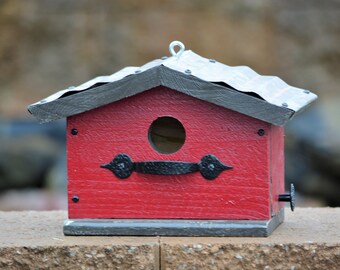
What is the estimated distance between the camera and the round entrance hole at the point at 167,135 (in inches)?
135

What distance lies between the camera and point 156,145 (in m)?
3.44

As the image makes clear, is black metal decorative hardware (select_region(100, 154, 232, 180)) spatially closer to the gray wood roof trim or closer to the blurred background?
the gray wood roof trim

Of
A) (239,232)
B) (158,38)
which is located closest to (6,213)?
(239,232)

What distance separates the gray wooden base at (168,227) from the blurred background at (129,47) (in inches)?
196

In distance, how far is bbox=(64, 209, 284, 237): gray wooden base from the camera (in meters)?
3.31

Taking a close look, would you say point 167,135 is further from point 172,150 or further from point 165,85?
point 165,85

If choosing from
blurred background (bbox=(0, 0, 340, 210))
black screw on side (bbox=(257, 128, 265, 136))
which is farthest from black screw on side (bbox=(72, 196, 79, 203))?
blurred background (bbox=(0, 0, 340, 210))

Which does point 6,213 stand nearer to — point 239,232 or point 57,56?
point 239,232

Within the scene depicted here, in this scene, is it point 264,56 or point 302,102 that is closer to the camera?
point 302,102

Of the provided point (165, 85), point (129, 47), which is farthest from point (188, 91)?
point (129, 47)

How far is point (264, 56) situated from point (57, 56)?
1.60 m

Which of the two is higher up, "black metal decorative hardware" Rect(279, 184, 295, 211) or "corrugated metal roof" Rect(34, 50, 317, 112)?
"corrugated metal roof" Rect(34, 50, 317, 112)

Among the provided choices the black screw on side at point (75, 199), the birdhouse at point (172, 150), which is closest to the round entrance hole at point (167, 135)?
the birdhouse at point (172, 150)

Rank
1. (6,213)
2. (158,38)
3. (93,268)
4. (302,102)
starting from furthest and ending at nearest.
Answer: (158,38), (6,213), (302,102), (93,268)
